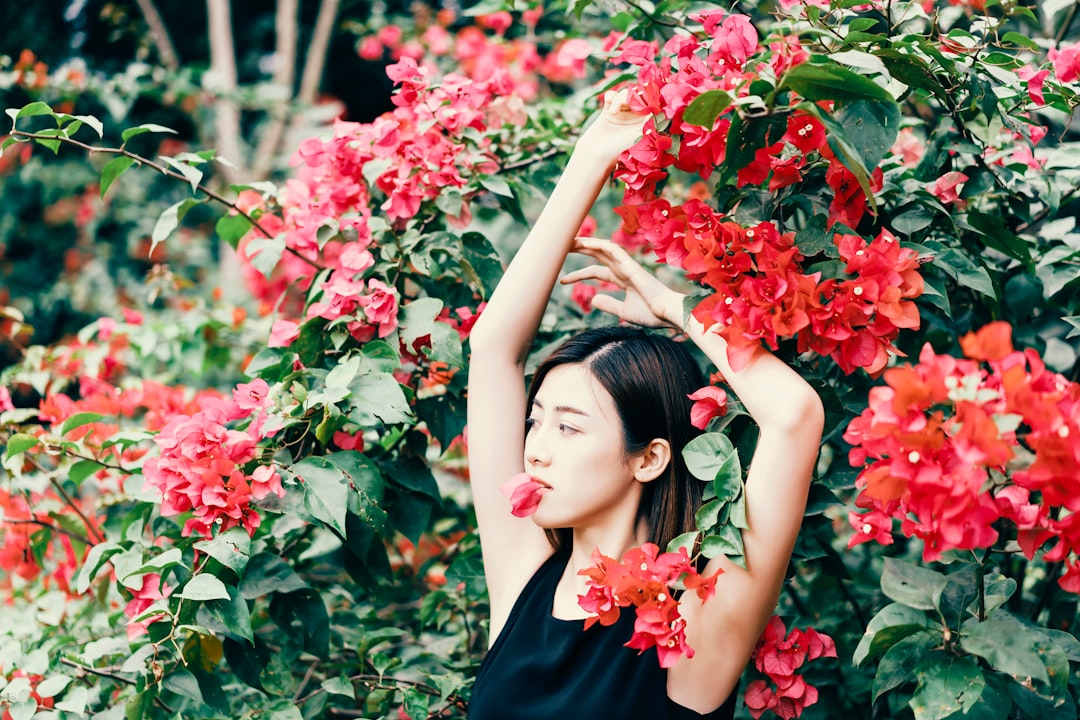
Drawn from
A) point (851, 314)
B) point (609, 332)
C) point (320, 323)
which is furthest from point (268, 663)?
point (851, 314)

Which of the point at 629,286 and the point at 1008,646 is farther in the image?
the point at 629,286

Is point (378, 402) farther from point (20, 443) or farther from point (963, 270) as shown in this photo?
point (963, 270)

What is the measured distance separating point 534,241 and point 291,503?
1.74ft

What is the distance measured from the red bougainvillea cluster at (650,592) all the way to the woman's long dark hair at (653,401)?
0.21m

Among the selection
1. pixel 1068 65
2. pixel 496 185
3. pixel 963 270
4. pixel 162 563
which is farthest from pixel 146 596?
pixel 1068 65

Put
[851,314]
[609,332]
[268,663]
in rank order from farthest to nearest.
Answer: [268,663], [609,332], [851,314]

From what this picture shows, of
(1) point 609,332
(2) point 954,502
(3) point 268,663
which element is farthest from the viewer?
(3) point 268,663

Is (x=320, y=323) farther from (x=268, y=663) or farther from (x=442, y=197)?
(x=268, y=663)

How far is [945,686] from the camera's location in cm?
110

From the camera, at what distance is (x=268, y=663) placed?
152 cm

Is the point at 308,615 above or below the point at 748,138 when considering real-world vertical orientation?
below

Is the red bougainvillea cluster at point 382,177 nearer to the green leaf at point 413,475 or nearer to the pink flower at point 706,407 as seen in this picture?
the green leaf at point 413,475

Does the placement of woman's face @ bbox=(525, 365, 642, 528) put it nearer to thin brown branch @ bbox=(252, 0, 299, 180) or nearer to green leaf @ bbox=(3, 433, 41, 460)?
green leaf @ bbox=(3, 433, 41, 460)

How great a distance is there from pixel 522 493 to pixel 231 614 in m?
0.46
